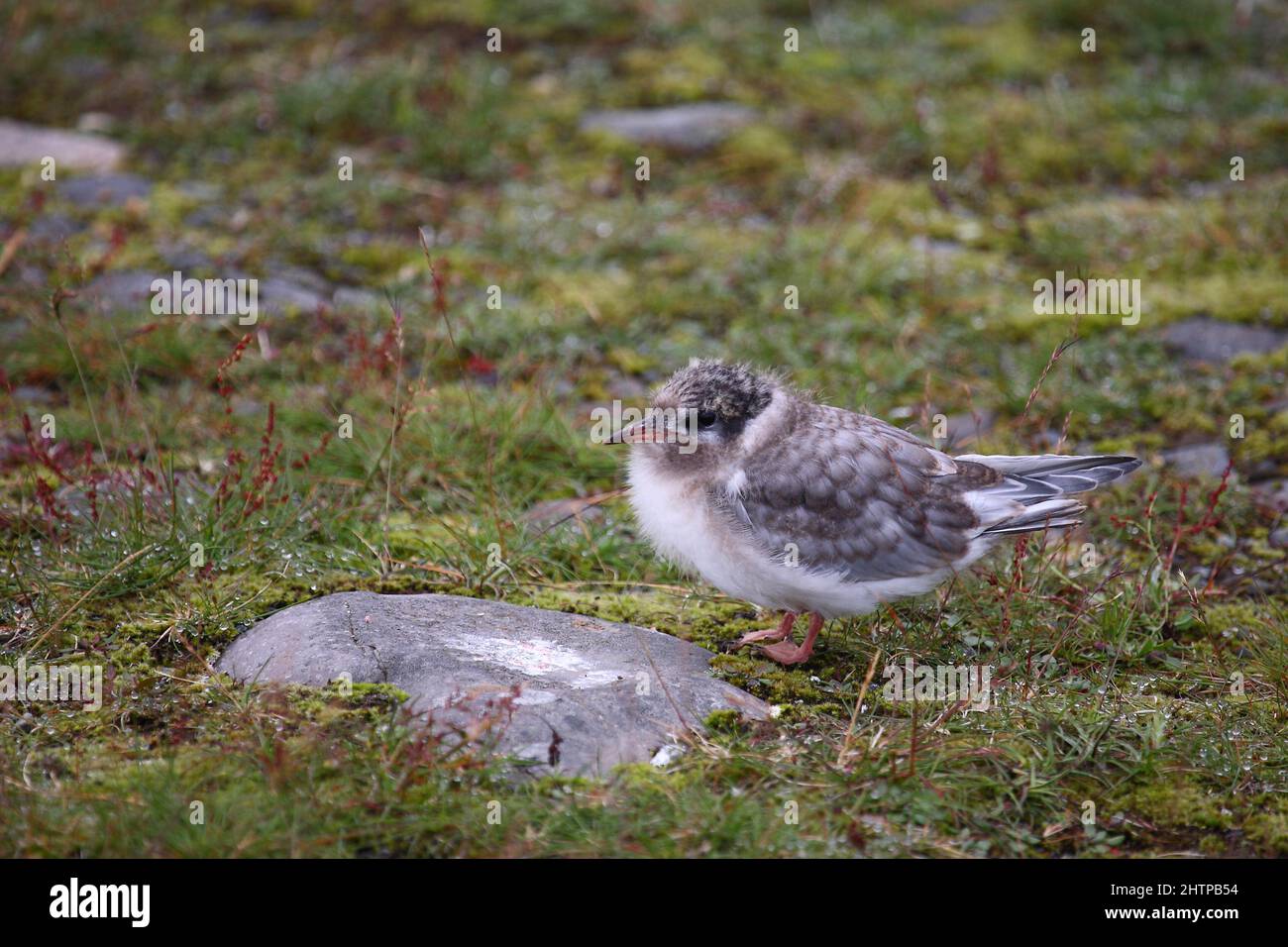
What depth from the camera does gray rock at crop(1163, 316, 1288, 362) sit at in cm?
808

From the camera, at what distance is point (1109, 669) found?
519 cm

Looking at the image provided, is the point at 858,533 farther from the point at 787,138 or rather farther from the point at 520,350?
the point at 787,138

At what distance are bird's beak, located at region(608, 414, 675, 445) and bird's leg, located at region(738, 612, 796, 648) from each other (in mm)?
932

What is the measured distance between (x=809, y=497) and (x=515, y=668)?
1.42 metres

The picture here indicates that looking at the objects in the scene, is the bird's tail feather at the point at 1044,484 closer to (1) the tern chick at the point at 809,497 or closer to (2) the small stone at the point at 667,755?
(1) the tern chick at the point at 809,497

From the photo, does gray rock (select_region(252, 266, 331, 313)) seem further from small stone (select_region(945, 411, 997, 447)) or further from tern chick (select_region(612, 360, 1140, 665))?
small stone (select_region(945, 411, 997, 447))

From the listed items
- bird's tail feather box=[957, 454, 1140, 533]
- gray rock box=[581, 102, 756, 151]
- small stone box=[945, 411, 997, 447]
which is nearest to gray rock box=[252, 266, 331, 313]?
gray rock box=[581, 102, 756, 151]

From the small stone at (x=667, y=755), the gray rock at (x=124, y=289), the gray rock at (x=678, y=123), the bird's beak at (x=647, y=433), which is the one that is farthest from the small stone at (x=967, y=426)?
the gray rock at (x=124, y=289)

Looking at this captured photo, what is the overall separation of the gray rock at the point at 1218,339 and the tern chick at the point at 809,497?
288 centimetres

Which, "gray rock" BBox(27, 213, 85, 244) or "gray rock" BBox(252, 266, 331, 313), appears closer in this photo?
"gray rock" BBox(252, 266, 331, 313)

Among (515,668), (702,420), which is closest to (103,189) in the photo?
(702,420)

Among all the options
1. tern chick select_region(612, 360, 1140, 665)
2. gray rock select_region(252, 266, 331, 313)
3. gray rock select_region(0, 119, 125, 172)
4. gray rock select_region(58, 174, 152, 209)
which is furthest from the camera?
gray rock select_region(0, 119, 125, 172)
